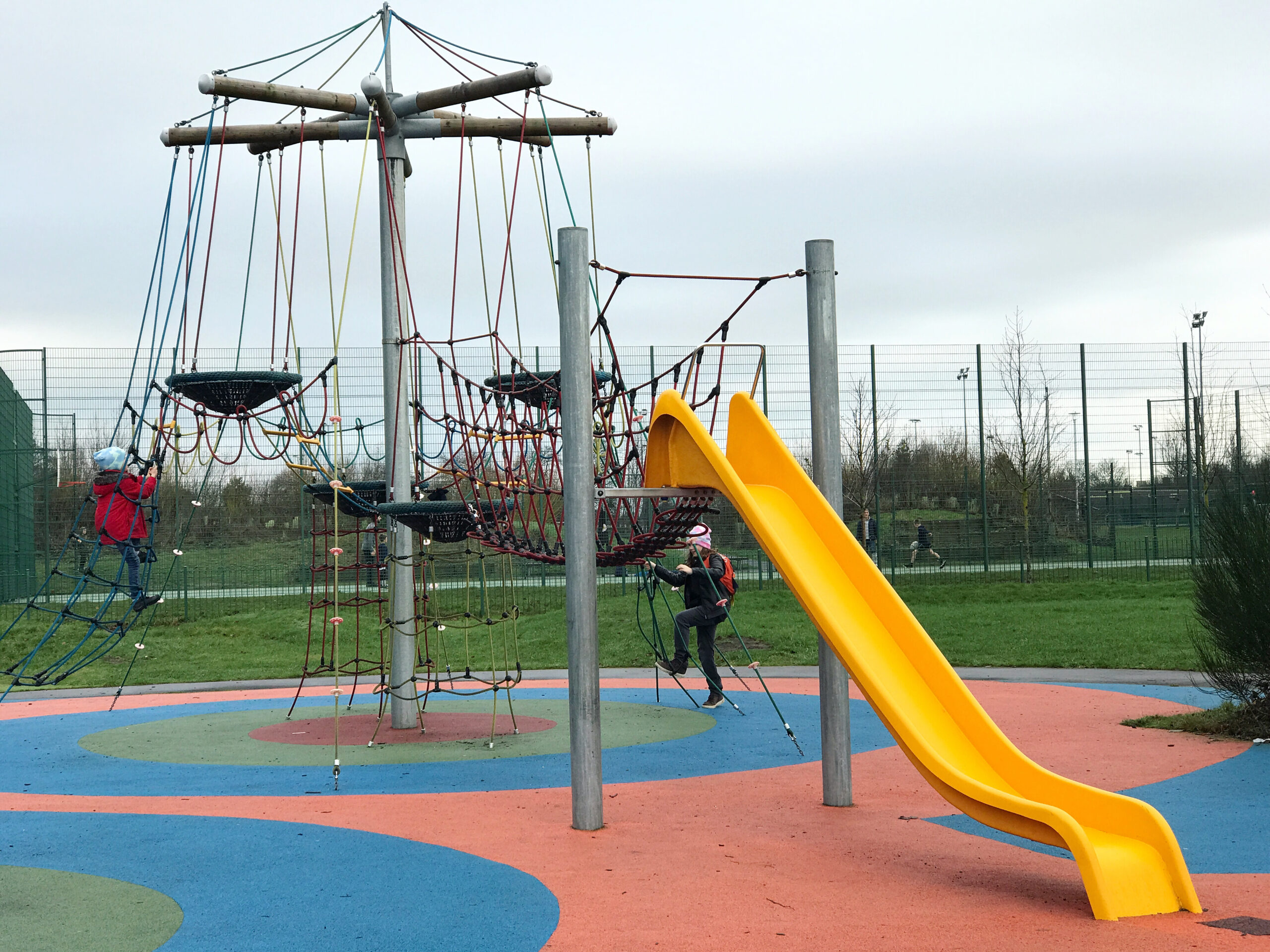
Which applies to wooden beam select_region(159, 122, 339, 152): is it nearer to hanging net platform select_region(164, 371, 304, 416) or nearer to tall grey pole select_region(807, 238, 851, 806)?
hanging net platform select_region(164, 371, 304, 416)

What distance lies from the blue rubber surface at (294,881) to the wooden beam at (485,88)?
5.84 meters

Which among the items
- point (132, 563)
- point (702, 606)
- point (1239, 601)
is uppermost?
point (132, 563)

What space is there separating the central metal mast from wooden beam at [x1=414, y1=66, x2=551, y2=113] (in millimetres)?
370

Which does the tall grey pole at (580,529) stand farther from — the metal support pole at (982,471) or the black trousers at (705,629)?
the metal support pole at (982,471)

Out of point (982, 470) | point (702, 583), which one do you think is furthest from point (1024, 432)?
point (702, 583)

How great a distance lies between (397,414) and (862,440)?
13.8 metres

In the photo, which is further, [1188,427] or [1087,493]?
[1188,427]

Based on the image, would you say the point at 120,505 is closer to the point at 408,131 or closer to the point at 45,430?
the point at 408,131

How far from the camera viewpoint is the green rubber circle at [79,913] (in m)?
4.61

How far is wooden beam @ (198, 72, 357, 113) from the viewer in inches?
349

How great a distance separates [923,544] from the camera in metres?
21.8

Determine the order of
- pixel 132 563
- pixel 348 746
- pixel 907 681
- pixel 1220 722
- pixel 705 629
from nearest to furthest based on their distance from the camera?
pixel 907 681
pixel 1220 722
pixel 348 746
pixel 132 563
pixel 705 629

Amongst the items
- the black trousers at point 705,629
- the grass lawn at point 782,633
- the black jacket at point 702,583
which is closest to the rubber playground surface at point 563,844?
the black trousers at point 705,629

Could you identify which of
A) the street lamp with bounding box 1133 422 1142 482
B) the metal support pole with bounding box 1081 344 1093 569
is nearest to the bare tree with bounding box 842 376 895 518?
the metal support pole with bounding box 1081 344 1093 569
